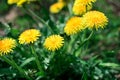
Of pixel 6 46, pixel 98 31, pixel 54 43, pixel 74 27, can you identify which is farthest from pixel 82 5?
pixel 98 31

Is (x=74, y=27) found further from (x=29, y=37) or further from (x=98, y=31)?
(x=98, y=31)

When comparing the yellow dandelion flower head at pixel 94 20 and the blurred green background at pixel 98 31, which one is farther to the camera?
the blurred green background at pixel 98 31

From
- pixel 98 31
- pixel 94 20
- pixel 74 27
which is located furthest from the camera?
pixel 98 31

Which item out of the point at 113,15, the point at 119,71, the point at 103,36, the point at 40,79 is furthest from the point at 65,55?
the point at 113,15

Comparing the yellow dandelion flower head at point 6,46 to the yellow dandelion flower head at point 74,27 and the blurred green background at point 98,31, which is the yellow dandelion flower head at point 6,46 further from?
the blurred green background at point 98,31

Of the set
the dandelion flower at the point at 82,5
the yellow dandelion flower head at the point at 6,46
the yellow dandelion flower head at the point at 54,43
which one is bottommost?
the yellow dandelion flower head at the point at 54,43

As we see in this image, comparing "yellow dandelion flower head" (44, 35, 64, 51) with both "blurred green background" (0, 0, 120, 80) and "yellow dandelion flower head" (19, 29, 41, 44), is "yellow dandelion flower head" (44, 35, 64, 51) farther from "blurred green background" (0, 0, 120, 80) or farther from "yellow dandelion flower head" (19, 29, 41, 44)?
"blurred green background" (0, 0, 120, 80)

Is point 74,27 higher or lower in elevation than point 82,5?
lower

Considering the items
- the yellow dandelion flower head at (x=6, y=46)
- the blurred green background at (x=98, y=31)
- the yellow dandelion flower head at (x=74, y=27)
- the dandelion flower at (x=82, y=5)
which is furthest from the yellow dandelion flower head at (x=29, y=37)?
the blurred green background at (x=98, y=31)

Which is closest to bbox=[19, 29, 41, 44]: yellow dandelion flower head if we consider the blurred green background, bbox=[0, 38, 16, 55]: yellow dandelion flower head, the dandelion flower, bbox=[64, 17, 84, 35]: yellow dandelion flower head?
bbox=[0, 38, 16, 55]: yellow dandelion flower head

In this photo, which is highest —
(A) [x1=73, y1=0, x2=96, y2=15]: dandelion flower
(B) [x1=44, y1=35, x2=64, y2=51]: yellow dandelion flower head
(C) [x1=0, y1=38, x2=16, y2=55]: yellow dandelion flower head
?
(A) [x1=73, y1=0, x2=96, y2=15]: dandelion flower

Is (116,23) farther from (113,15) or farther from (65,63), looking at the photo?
(65,63)
